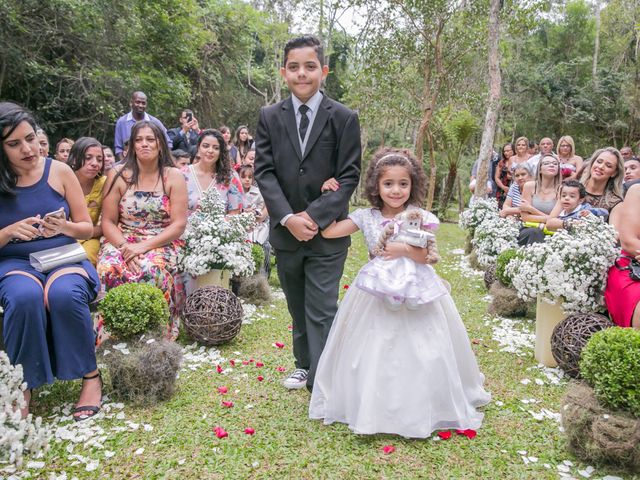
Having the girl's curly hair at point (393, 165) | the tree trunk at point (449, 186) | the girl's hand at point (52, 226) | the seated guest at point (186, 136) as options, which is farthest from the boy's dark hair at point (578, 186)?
the tree trunk at point (449, 186)

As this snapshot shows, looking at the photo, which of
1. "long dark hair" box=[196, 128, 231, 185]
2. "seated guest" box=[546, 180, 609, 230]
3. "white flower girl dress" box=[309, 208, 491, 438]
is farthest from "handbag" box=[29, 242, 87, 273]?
"seated guest" box=[546, 180, 609, 230]

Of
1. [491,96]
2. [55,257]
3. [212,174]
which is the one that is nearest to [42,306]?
[55,257]

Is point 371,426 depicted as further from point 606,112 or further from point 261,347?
point 606,112

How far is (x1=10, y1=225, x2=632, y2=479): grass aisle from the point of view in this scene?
2951mm

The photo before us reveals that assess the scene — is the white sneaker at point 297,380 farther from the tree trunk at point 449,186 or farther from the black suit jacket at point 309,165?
the tree trunk at point 449,186

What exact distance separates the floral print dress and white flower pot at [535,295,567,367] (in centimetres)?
349

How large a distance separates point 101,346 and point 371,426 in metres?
2.19

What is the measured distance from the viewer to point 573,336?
13.4ft

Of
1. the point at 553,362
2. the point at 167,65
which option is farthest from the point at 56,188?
the point at 167,65

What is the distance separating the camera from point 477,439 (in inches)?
129

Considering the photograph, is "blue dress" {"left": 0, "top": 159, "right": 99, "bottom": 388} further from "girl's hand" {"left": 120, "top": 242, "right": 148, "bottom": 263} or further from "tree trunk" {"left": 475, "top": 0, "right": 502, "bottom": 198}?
"tree trunk" {"left": 475, "top": 0, "right": 502, "bottom": 198}

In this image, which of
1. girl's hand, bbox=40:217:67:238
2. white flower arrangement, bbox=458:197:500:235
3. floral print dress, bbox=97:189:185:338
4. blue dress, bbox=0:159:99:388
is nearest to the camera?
blue dress, bbox=0:159:99:388

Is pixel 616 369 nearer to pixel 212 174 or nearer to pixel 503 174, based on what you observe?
pixel 212 174

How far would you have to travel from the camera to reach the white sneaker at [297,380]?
406cm
